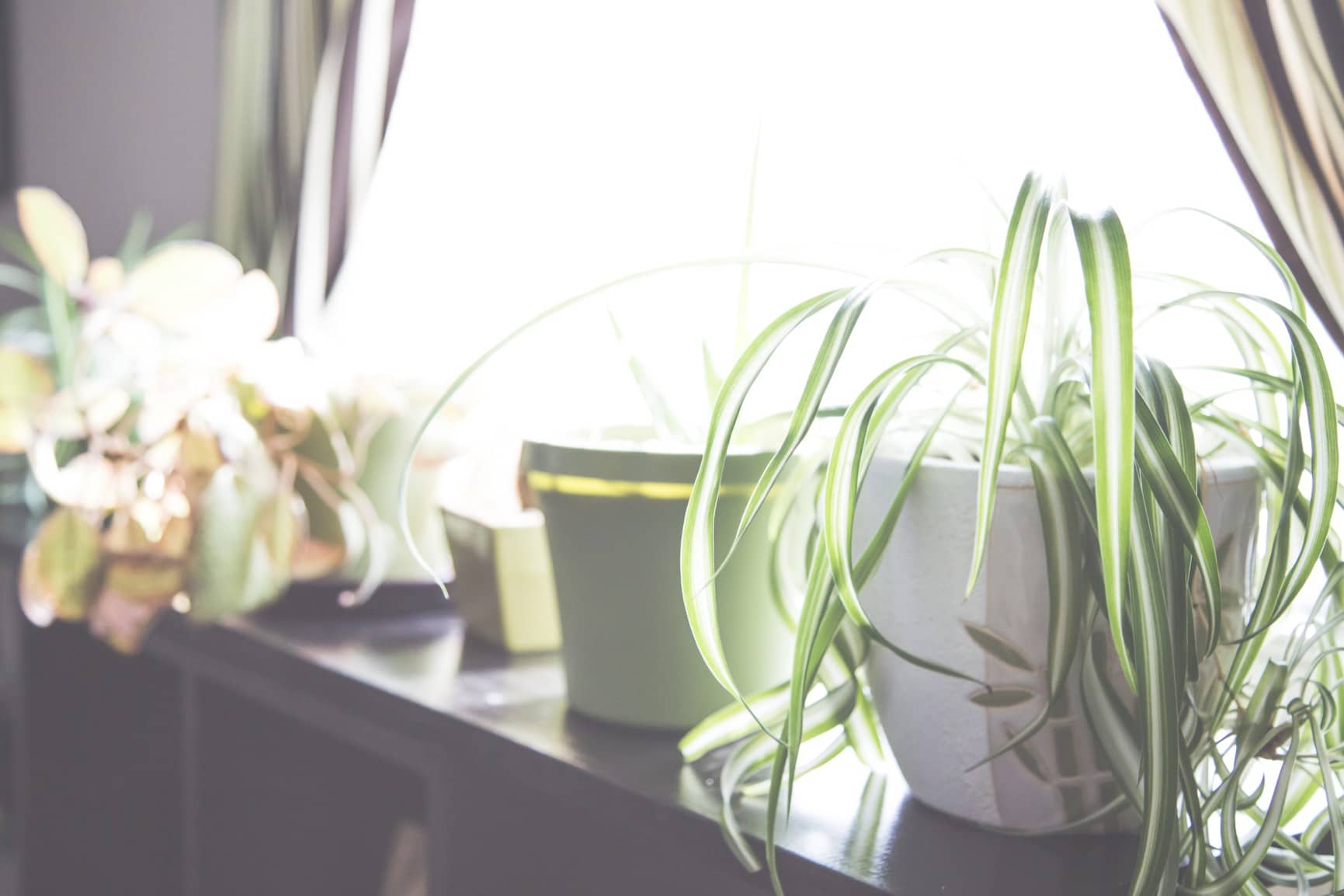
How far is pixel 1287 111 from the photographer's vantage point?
24.8 inches

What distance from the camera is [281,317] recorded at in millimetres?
1564

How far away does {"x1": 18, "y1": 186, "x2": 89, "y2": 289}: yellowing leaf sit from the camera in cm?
90

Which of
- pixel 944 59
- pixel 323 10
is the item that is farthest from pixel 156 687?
pixel 944 59

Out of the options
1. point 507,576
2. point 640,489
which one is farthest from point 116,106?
point 640,489

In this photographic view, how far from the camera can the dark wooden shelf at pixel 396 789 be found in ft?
1.74

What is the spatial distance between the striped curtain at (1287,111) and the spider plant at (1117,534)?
11 cm

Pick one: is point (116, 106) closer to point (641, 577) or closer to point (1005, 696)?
point (641, 577)

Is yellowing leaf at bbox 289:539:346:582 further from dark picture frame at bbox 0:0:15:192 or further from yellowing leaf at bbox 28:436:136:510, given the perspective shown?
dark picture frame at bbox 0:0:15:192

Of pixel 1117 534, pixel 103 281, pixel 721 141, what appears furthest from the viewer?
pixel 721 141

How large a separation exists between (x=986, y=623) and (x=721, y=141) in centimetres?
74

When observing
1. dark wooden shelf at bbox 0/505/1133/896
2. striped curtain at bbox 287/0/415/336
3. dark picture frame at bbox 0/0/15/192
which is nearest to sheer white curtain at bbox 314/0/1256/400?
striped curtain at bbox 287/0/415/336

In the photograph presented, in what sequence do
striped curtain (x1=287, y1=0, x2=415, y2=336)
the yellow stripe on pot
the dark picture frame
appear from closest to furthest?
the yellow stripe on pot
striped curtain (x1=287, y1=0, x2=415, y2=336)
the dark picture frame

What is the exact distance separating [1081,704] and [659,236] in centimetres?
83

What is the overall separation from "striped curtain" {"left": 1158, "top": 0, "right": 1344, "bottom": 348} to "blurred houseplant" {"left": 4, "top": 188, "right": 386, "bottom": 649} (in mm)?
676
